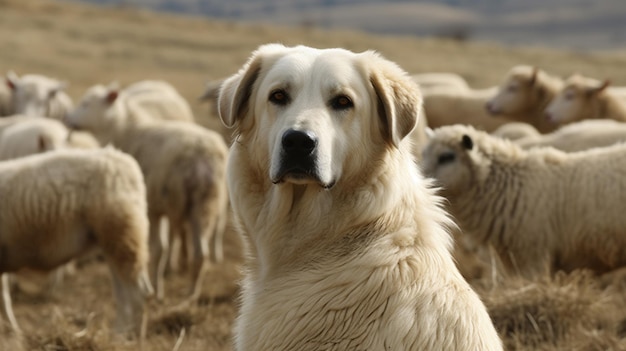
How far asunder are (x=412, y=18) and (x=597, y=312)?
18480 cm

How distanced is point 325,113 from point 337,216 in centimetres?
42

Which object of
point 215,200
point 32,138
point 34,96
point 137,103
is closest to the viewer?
point 215,200

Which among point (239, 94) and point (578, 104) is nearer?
point (239, 94)

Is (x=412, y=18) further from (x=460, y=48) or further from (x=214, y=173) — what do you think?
(x=214, y=173)

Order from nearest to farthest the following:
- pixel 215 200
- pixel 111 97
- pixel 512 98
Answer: pixel 215 200
pixel 111 97
pixel 512 98

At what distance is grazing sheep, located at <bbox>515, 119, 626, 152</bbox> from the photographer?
952cm

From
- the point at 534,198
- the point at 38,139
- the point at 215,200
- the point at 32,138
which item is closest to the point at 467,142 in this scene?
the point at 534,198

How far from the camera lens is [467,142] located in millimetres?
8492

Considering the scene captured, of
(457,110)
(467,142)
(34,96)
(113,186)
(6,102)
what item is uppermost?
(467,142)

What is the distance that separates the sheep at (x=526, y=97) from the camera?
13.4 m

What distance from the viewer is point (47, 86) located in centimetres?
1565

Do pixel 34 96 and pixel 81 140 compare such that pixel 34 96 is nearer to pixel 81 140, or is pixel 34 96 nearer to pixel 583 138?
pixel 81 140

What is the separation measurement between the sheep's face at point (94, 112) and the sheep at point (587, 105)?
5.58 metres

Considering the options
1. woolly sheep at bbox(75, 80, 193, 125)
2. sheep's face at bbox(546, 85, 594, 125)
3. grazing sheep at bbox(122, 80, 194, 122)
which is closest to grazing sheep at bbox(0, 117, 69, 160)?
woolly sheep at bbox(75, 80, 193, 125)
